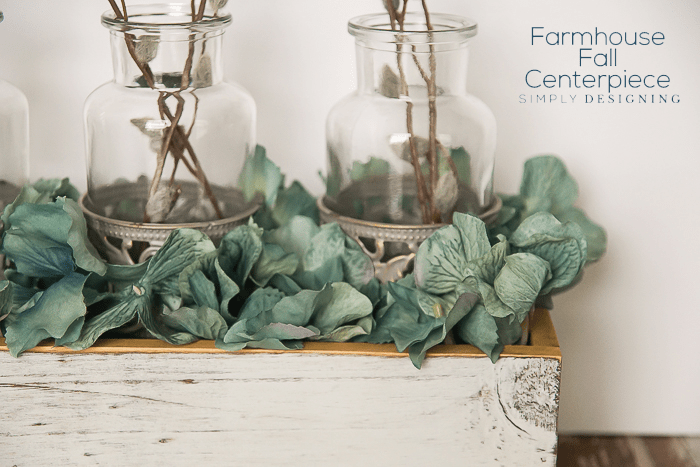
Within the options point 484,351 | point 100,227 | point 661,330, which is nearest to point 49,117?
point 100,227

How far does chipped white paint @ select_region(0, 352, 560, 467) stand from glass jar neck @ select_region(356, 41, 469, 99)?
0.67 feet

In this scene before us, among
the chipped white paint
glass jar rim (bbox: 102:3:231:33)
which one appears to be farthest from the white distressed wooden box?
glass jar rim (bbox: 102:3:231:33)

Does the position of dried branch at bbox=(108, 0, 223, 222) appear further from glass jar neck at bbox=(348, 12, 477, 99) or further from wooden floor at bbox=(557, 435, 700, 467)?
wooden floor at bbox=(557, 435, 700, 467)

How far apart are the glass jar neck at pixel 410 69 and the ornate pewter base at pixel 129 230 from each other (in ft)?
0.47

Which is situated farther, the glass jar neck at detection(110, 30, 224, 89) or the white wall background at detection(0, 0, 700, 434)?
the white wall background at detection(0, 0, 700, 434)

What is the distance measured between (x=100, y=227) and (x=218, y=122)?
4.6 inches

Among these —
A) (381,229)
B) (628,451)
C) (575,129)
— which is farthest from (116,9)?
(628,451)

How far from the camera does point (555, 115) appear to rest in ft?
1.93

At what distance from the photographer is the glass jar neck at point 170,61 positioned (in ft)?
1.52

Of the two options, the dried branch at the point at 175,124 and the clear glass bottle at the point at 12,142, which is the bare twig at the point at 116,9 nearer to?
the dried branch at the point at 175,124

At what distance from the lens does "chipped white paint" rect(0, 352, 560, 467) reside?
416mm

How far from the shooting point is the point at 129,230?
1.53 ft

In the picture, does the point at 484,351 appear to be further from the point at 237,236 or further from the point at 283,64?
the point at 283,64

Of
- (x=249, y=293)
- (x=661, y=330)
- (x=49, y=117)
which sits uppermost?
(x=49, y=117)
